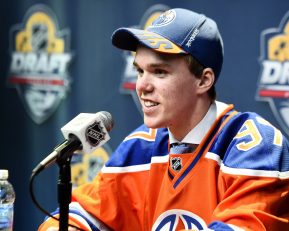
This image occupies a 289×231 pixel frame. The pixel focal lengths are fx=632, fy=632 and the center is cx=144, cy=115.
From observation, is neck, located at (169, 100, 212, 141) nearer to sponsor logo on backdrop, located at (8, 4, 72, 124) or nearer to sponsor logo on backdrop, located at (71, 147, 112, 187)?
sponsor logo on backdrop, located at (71, 147, 112, 187)

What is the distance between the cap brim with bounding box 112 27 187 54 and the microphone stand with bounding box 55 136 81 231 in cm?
40

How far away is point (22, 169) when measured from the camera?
2898 mm

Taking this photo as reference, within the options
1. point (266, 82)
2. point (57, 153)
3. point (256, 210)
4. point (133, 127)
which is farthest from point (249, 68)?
point (57, 153)

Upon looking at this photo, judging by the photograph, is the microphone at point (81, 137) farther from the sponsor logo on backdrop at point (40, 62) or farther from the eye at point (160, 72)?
the sponsor logo on backdrop at point (40, 62)

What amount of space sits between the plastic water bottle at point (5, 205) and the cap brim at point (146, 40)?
17.6 inches

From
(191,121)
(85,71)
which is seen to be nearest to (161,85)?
(191,121)

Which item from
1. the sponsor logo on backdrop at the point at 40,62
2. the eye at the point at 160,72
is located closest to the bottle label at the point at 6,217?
the eye at the point at 160,72

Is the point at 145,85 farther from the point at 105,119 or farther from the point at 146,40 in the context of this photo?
the point at 105,119

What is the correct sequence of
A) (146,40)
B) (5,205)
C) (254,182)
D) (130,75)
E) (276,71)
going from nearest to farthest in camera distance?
(254,182) < (146,40) < (5,205) < (276,71) < (130,75)

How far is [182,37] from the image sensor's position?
151 cm

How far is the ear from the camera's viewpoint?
61.4 inches

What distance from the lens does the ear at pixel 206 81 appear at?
1.56m

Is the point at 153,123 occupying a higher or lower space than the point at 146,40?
lower

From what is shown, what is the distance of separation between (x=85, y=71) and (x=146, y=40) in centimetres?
114
